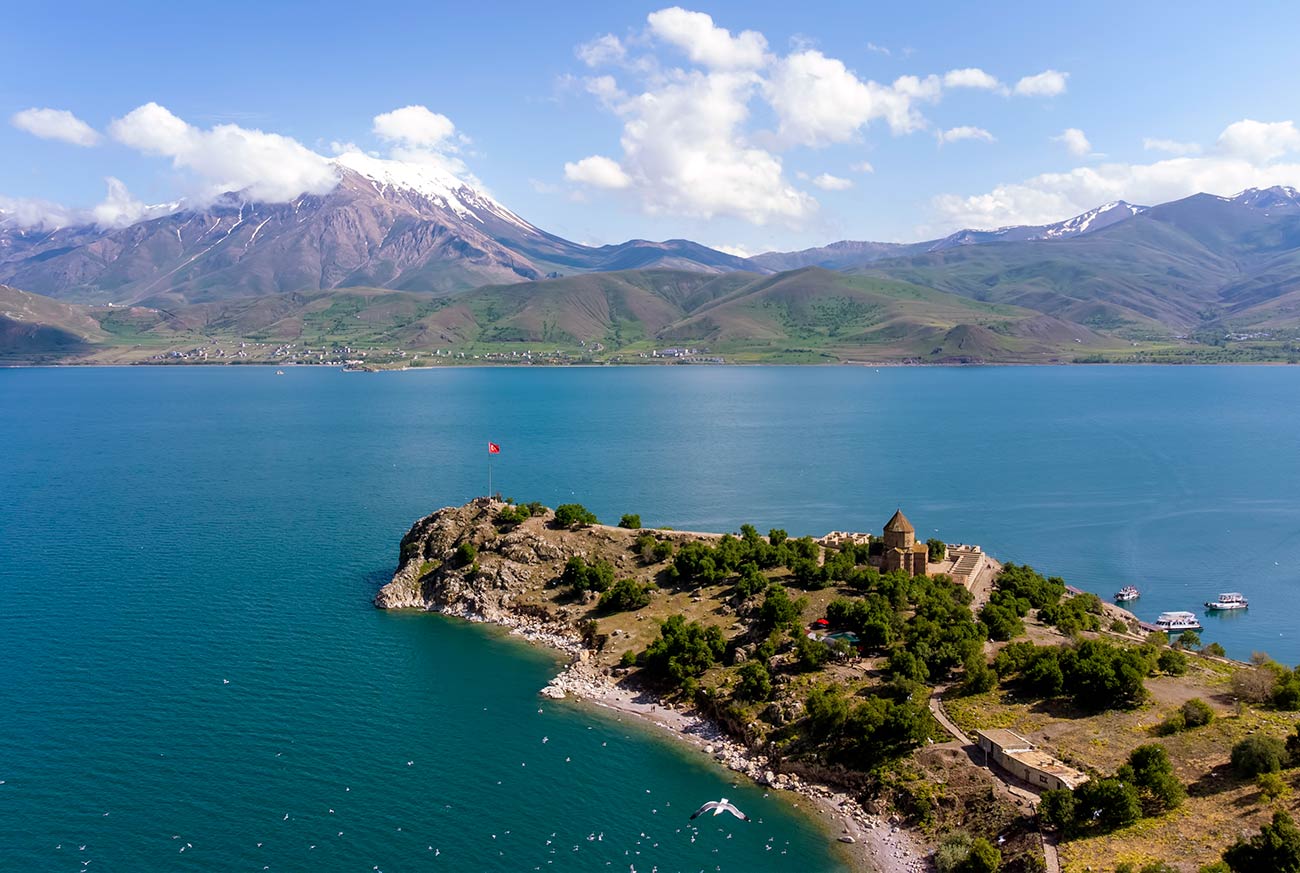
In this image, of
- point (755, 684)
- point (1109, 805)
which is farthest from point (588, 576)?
point (1109, 805)

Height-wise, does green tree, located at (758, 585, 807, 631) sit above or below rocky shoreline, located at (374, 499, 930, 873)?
above

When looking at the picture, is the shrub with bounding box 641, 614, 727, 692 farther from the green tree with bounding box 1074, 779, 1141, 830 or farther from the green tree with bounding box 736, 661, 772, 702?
the green tree with bounding box 1074, 779, 1141, 830

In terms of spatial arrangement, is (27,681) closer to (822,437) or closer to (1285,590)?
(1285,590)

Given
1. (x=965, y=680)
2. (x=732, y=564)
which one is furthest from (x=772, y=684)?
(x=732, y=564)

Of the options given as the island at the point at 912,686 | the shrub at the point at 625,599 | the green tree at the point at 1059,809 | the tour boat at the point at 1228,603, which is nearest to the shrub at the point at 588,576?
the island at the point at 912,686

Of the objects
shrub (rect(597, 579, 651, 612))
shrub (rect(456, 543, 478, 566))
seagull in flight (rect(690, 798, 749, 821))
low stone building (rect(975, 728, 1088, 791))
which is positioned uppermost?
shrub (rect(456, 543, 478, 566))

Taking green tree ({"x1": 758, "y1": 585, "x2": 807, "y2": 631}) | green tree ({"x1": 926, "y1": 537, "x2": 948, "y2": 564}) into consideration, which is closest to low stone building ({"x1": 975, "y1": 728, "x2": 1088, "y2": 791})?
green tree ({"x1": 758, "y1": 585, "x2": 807, "y2": 631})
